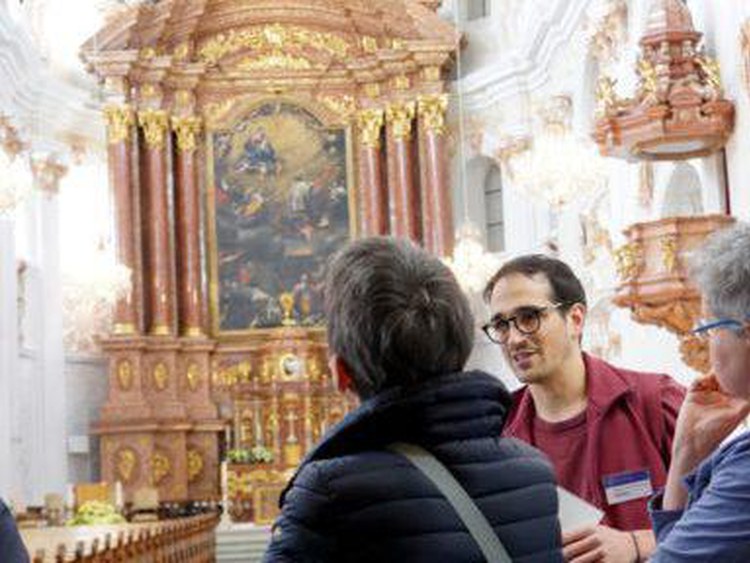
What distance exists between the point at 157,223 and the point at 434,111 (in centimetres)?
441

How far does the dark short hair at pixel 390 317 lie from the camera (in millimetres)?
2521

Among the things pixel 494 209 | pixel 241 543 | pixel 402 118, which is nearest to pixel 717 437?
pixel 241 543

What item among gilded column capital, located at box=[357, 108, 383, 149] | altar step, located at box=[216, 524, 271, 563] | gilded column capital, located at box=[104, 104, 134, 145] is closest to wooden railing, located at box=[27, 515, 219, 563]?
altar step, located at box=[216, 524, 271, 563]

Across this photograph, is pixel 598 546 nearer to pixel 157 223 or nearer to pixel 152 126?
pixel 157 223

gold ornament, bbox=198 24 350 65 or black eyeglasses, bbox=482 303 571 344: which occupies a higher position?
gold ornament, bbox=198 24 350 65

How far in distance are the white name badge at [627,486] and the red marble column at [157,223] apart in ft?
59.8

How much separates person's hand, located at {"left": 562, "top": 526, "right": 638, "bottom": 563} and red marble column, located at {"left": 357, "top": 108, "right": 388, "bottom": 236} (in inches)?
750

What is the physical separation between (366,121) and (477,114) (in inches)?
66.7

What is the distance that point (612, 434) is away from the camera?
12.6 ft

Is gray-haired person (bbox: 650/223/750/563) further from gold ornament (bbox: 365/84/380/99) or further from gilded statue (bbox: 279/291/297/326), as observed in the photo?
gold ornament (bbox: 365/84/380/99)

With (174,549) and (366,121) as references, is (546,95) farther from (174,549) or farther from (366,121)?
(174,549)

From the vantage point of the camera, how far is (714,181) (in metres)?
11.7

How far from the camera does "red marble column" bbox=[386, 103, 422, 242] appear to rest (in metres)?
22.2

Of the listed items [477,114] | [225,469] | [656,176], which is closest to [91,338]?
[225,469]
